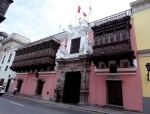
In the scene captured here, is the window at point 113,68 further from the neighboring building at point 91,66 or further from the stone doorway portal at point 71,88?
the stone doorway portal at point 71,88

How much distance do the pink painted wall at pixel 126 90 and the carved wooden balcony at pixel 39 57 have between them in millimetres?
7049

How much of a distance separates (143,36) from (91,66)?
6.15 m

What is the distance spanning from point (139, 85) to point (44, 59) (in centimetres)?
1256

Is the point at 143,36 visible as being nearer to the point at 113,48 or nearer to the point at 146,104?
the point at 113,48

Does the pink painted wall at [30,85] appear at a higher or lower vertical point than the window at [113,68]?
lower

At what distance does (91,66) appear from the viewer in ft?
46.3

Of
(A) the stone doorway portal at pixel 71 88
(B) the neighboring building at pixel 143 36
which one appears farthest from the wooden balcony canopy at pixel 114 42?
(A) the stone doorway portal at pixel 71 88

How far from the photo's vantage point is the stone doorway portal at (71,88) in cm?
1582

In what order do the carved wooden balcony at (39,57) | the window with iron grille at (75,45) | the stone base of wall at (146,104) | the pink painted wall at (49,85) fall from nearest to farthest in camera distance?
the stone base of wall at (146,104) < the window with iron grille at (75,45) < the pink painted wall at (49,85) < the carved wooden balcony at (39,57)

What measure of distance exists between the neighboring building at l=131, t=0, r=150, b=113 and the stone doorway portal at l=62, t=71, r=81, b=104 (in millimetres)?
7832

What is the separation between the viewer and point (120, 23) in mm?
12383

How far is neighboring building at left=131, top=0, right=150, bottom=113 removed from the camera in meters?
10.0

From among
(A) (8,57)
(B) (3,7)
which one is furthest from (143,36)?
(A) (8,57)

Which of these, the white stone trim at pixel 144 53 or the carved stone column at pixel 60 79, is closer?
the white stone trim at pixel 144 53
